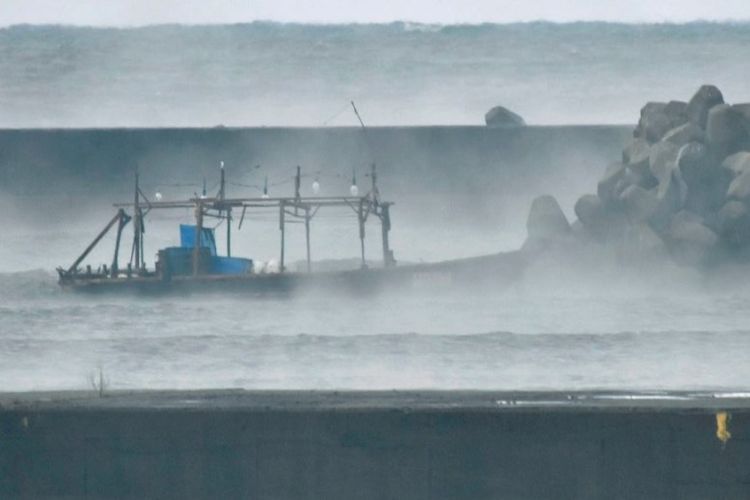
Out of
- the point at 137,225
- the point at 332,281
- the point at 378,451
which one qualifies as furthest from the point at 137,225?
the point at 378,451

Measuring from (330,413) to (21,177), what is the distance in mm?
20996

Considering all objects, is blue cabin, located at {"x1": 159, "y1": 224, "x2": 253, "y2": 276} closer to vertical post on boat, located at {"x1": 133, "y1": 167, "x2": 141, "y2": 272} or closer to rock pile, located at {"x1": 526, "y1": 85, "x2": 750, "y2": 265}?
vertical post on boat, located at {"x1": 133, "y1": 167, "x2": 141, "y2": 272}

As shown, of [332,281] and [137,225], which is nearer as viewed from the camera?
[332,281]

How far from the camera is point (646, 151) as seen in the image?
24.9 meters

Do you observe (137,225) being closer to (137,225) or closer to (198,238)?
(137,225)

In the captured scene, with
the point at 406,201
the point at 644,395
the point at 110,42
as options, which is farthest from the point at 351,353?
the point at 110,42

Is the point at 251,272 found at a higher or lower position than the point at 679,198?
lower

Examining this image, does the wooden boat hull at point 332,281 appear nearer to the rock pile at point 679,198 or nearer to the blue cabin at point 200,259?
the blue cabin at point 200,259

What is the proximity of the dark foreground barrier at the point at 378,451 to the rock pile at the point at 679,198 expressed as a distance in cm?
1478

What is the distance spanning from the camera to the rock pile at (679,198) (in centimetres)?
2352

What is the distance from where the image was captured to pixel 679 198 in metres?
23.6

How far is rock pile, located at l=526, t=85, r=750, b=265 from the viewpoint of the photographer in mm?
23516

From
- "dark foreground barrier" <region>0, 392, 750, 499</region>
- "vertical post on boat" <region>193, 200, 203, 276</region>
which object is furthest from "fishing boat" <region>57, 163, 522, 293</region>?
"dark foreground barrier" <region>0, 392, 750, 499</region>

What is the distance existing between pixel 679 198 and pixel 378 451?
15.6 metres
